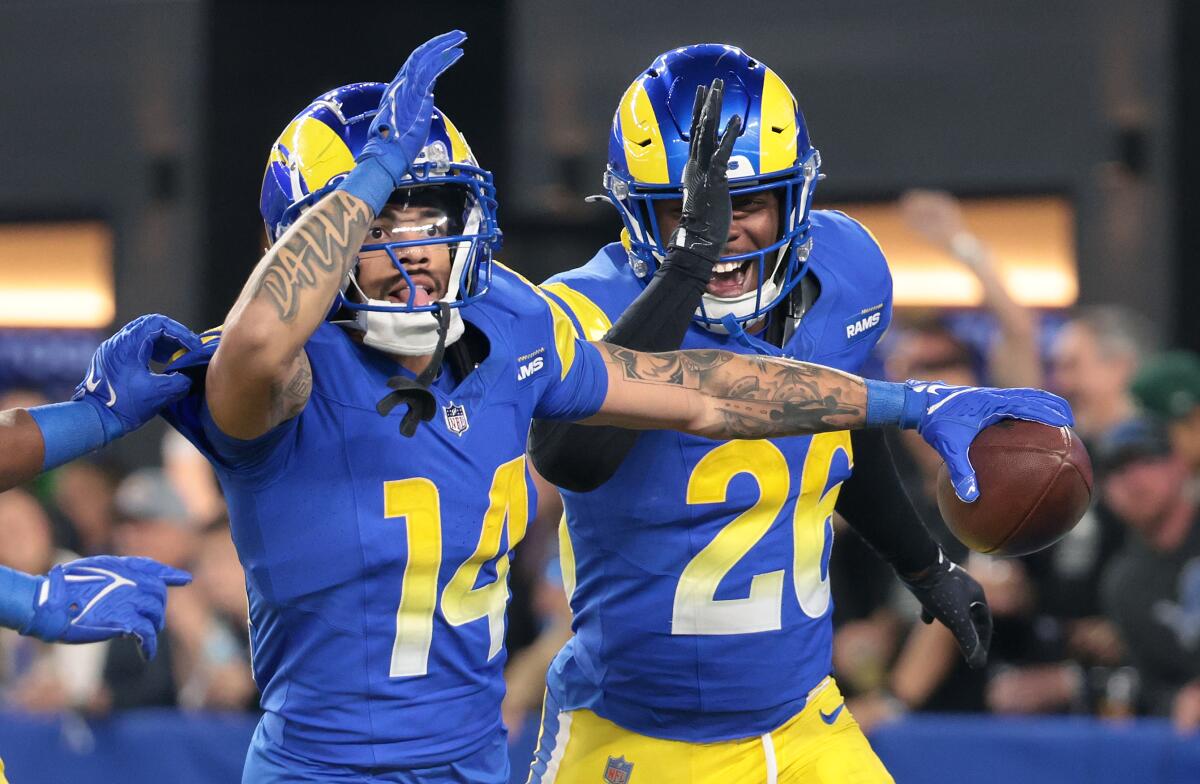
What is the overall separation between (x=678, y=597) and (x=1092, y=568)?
2.09 meters

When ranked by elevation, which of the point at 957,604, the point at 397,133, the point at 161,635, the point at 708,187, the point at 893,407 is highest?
the point at 397,133

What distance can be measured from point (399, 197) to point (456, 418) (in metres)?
0.37

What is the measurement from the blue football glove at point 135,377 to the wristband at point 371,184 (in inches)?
13.2

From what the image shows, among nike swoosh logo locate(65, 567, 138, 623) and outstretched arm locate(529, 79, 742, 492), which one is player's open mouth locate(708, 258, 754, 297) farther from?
nike swoosh logo locate(65, 567, 138, 623)

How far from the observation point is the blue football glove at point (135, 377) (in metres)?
2.84

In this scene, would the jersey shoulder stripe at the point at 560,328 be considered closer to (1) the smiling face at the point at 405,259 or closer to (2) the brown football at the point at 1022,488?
(1) the smiling face at the point at 405,259

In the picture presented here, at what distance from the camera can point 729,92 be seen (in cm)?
370

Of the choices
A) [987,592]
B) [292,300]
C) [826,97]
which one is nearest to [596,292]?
[292,300]

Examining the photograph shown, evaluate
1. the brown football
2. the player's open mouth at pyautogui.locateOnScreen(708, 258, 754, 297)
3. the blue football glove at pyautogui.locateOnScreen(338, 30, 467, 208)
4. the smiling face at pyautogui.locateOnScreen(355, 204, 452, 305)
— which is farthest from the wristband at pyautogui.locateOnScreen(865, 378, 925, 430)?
the blue football glove at pyautogui.locateOnScreen(338, 30, 467, 208)

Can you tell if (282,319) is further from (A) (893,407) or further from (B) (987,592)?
(B) (987,592)

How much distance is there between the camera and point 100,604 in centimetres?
302

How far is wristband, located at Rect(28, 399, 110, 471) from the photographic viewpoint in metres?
2.88

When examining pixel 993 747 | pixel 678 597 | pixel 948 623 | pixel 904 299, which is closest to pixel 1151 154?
pixel 904 299

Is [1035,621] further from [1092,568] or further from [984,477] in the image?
[984,477]
